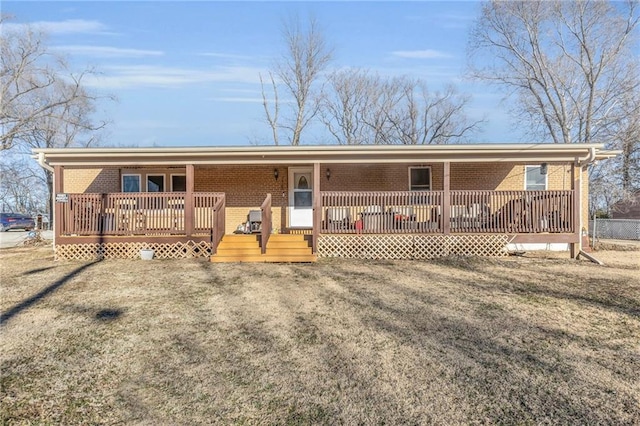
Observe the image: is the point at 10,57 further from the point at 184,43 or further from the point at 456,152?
the point at 456,152

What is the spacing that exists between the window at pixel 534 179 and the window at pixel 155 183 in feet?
40.0

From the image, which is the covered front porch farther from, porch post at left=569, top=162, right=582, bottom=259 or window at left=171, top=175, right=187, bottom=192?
window at left=171, top=175, right=187, bottom=192

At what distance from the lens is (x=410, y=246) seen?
10172mm

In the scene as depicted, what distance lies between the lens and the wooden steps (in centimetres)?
948

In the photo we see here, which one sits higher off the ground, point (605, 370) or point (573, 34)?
point (573, 34)

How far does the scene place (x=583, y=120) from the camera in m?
22.5

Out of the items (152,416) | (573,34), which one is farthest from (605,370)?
(573,34)

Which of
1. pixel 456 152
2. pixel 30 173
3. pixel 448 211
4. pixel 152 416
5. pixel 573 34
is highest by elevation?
pixel 573 34

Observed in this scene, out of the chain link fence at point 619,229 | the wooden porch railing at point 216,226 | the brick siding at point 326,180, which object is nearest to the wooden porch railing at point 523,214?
the brick siding at point 326,180

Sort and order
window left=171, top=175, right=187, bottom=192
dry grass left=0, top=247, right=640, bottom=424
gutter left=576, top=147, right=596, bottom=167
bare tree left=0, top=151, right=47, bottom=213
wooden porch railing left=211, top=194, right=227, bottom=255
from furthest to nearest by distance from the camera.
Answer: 1. bare tree left=0, top=151, right=47, bottom=213
2. window left=171, top=175, right=187, bottom=192
3. gutter left=576, top=147, right=596, bottom=167
4. wooden porch railing left=211, top=194, right=227, bottom=255
5. dry grass left=0, top=247, right=640, bottom=424

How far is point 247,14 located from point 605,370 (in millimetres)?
16780

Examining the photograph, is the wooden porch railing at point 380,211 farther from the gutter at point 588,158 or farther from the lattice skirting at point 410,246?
the gutter at point 588,158

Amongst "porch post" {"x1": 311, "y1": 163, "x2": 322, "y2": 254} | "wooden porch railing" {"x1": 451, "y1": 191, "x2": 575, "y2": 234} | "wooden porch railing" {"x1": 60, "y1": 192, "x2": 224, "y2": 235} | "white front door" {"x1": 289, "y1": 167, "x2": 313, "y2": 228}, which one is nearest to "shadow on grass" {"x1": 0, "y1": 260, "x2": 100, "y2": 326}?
"wooden porch railing" {"x1": 60, "y1": 192, "x2": 224, "y2": 235}

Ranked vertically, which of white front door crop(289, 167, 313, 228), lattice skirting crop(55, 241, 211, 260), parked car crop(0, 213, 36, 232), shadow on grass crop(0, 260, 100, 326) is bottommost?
→ shadow on grass crop(0, 260, 100, 326)
